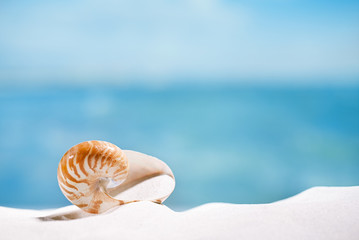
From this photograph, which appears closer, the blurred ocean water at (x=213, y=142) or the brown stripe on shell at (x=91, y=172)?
the brown stripe on shell at (x=91, y=172)

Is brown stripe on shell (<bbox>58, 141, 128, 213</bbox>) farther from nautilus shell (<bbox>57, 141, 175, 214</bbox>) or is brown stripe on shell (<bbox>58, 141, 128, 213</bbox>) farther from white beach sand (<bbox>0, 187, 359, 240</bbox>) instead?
white beach sand (<bbox>0, 187, 359, 240</bbox>)

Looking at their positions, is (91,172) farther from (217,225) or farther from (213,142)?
(213,142)

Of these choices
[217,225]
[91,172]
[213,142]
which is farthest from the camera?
[213,142]

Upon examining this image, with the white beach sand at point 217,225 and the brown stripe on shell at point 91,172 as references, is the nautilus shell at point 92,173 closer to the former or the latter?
the brown stripe on shell at point 91,172

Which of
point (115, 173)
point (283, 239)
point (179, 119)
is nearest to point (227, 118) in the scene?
point (179, 119)

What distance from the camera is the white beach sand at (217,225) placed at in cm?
65

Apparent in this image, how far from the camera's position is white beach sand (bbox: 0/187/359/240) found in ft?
2.12

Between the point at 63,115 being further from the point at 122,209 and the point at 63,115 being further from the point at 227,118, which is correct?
the point at 122,209

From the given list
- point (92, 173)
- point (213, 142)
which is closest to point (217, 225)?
point (92, 173)

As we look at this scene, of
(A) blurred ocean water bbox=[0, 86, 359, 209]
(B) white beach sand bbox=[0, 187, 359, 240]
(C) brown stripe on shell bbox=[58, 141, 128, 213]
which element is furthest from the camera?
(A) blurred ocean water bbox=[0, 86, 359, 209]

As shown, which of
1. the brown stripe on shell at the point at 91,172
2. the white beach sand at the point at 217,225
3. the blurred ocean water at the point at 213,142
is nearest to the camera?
the white beach sand at the point at 217,225

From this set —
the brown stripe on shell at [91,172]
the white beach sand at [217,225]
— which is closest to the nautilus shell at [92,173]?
the brown stripe on shell at [91,172]

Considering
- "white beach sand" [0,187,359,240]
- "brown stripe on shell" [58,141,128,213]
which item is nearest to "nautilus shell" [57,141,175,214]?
"brown stripe on shell" [58,141,128,213]

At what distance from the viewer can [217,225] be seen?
0.69 m
